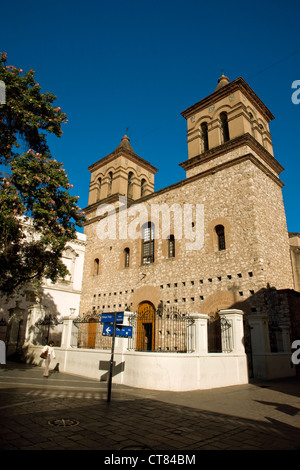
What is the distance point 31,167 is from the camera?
9211 mm

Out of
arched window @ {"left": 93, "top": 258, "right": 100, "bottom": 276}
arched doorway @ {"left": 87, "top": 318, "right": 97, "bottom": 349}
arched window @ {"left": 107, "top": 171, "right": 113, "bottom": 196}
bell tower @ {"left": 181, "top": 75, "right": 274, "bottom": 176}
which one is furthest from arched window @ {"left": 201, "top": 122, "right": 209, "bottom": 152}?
arched doorway @ {"left": 87, "top": 318, "right": 97, "bottom": 349}

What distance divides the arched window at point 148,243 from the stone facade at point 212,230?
0.25 feet

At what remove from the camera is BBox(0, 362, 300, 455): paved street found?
12.7 feet

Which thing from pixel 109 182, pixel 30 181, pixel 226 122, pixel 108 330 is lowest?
pixel 108 330

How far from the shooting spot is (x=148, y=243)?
704 inches

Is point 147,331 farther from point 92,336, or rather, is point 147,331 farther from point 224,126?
point 224,126

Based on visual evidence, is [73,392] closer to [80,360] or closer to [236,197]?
[80,360]

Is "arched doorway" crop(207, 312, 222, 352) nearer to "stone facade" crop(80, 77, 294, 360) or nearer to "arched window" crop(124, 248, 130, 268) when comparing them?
"stone facade" crop(80, 77, 294, 360)

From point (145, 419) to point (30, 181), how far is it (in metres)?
6.98

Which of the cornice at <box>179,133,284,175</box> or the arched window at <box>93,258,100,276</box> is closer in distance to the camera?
the cornice at <box>179,133,284,175</box>

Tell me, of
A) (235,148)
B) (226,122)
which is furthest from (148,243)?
(226,122)

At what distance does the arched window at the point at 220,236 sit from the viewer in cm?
1419

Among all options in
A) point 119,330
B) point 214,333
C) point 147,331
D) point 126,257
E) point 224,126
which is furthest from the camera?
point 126,257

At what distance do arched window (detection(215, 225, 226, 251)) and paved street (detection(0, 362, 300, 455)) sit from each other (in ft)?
23.4
